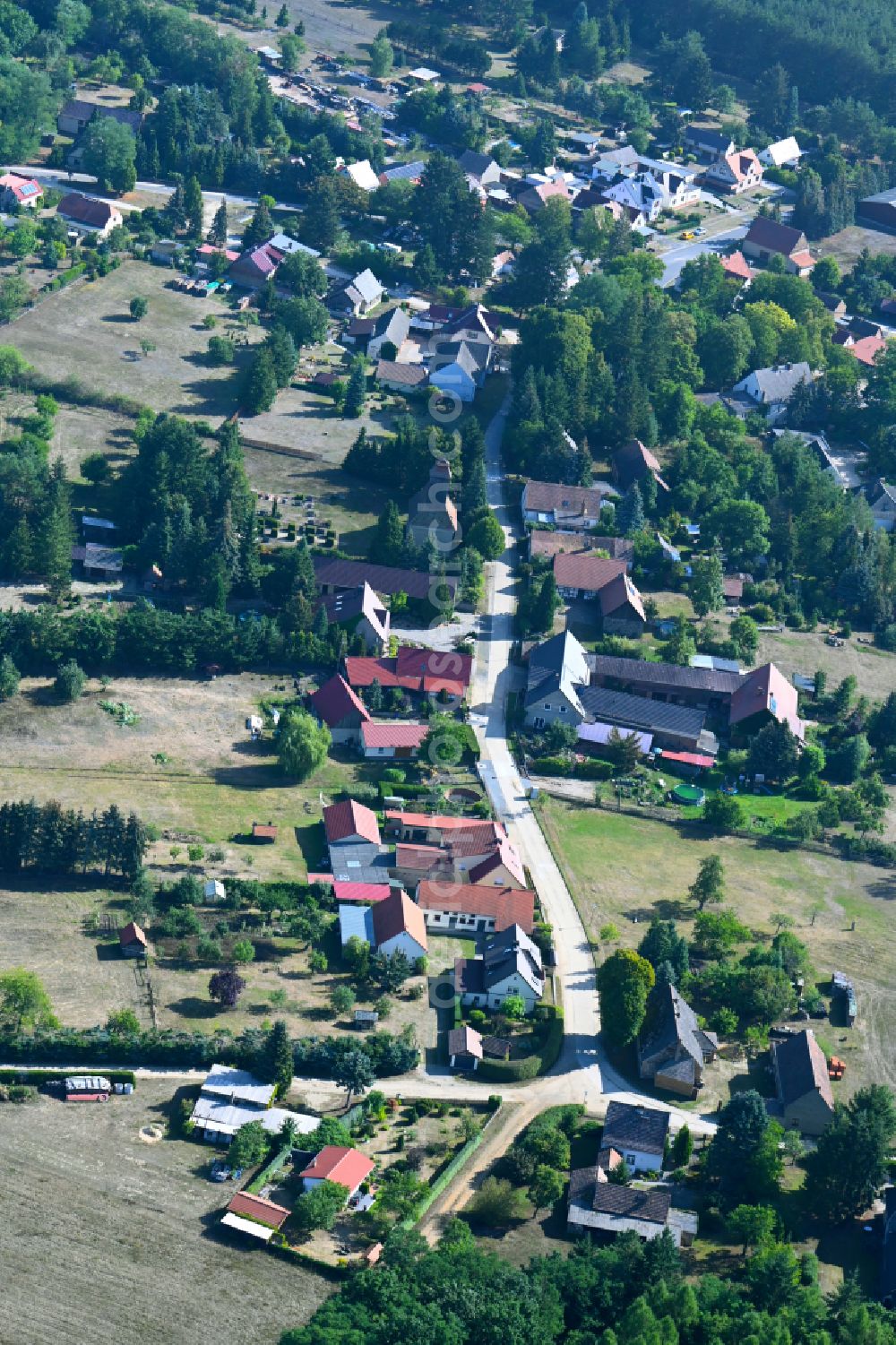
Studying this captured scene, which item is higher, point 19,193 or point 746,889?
point 19,193

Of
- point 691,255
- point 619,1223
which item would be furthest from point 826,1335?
point 691,255

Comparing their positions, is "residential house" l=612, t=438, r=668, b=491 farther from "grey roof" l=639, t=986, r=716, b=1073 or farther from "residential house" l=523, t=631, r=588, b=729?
"grey roof" l=639, t=986, r=716, b=1073

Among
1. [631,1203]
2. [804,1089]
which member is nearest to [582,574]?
[804,1089]

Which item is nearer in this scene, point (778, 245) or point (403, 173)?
point (778, 245)

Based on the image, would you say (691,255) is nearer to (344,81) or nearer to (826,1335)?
(344,81)

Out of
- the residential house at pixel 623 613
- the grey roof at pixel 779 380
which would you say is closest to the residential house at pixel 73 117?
the grey roof at pixel 779 380

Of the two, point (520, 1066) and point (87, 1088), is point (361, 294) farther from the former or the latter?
point (87, 1088)
